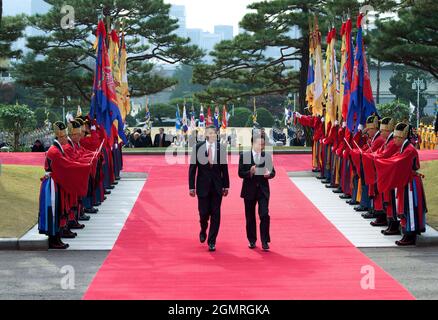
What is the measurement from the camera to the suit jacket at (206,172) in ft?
40.5

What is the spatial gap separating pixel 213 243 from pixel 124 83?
12.4m

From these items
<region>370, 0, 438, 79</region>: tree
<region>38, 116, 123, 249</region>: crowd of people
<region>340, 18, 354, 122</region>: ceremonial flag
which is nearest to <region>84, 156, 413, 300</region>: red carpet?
<region>38, 116, 123, 249</region>: crowd of people

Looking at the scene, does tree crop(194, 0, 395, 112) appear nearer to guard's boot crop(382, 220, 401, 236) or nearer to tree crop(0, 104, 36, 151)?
tree crop(0, 104, 36, 151)

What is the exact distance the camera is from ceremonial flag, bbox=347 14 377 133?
1753 cm

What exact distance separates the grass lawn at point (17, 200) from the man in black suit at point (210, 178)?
2805 millimetres

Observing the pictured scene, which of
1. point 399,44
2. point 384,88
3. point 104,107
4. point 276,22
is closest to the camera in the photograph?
point 104,107

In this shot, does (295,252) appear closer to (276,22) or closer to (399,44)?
(399,44)

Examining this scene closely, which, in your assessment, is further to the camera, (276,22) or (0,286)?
(276,22)

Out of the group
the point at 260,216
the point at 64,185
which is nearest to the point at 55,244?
the point at 64,185

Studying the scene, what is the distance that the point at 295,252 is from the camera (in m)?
12.2

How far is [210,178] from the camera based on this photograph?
40.5 feet

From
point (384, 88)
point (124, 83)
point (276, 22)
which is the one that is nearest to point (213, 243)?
point (124, 83)

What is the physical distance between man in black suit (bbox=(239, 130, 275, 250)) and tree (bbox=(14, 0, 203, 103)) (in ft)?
88.4

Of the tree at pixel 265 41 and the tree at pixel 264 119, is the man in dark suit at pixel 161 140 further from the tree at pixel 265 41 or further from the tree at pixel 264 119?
the tree at pixel 264 119
